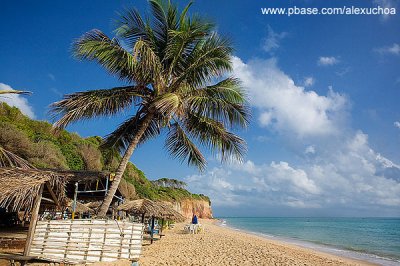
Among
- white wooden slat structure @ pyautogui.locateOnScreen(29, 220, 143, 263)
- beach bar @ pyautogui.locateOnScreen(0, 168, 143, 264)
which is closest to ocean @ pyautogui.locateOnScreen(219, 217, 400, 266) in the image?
beach bar @ pyautogui.locateOnScreen(0, 168, 143, 264)

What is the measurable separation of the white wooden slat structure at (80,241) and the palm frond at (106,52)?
410 cm

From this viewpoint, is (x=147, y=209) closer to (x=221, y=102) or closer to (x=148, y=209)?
(x=148, y=209)

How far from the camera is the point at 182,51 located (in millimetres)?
8781

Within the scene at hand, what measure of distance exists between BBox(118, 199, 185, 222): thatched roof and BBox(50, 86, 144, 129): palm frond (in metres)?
6.57

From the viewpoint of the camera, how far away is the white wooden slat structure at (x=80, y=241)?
24.0ft

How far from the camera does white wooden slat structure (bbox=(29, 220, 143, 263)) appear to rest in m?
7.32

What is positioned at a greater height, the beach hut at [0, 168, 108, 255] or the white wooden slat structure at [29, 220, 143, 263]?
the beach hut at [0, 168, 108, 255]

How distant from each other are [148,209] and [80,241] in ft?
21.7

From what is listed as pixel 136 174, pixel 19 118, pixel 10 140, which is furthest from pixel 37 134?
pixel 136 174

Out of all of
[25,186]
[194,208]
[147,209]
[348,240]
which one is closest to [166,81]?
[25,186]

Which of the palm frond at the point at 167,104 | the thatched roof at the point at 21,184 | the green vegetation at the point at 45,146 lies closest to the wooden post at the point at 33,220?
the thatched roof at the point at 21,184

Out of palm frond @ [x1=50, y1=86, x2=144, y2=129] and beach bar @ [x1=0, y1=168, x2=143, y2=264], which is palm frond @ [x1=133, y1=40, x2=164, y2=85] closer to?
palm frond @ [x1=50, y1=86, x2=144, y2=129]

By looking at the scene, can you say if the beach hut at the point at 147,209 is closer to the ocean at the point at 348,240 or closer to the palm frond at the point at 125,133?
the palm frond at the point at 125,133

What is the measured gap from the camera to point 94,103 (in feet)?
26.1
